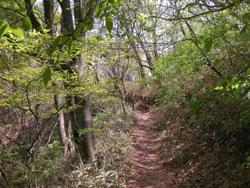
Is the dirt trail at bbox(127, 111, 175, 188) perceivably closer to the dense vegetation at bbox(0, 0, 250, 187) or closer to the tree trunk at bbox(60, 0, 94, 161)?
the dense vegetation at bbox(0, 0, 250, 187)

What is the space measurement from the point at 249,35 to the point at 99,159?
489 cm

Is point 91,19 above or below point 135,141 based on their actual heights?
above

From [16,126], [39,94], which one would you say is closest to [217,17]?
[39,94]

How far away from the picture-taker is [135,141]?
1230cm

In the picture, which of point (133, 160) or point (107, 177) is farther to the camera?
point (133, 160)

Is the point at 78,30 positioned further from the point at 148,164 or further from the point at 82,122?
the point at 148,164

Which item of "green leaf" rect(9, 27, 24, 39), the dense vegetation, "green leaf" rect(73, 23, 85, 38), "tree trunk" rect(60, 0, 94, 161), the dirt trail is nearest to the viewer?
"green leaf" rect(9, 27, 24, 39)

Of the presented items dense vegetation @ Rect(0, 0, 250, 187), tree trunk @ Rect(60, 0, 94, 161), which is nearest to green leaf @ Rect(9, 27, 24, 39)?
dense vegetation @ Rect(0, 0, 250, 187)

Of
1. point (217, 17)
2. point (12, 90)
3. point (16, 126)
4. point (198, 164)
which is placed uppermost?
point (217, 17)

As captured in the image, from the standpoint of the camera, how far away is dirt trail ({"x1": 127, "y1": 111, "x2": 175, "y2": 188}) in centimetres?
770

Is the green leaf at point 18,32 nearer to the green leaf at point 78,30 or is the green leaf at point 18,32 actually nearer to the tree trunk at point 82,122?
the green leaf at point 78,30

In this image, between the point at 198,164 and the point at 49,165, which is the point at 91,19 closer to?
the point at 198,164

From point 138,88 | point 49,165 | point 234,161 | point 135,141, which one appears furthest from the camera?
point 138,88

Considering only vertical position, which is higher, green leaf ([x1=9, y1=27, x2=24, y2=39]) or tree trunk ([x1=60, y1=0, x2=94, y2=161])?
green leaf ([x1=9, y1=27, x2=24, y2=39])
